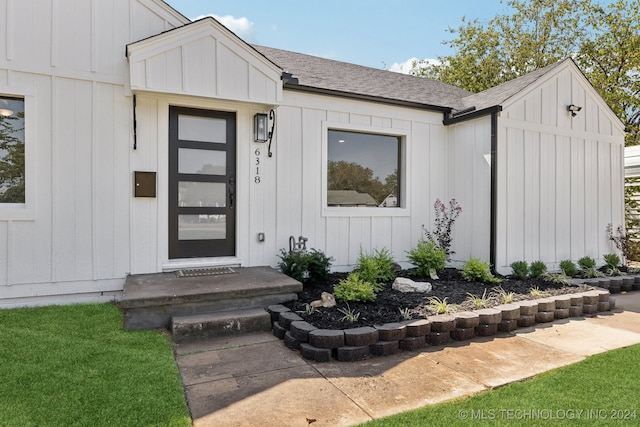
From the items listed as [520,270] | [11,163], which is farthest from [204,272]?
[520,270]

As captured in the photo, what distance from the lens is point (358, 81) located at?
685cm

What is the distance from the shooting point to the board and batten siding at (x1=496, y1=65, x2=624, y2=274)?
240 inches

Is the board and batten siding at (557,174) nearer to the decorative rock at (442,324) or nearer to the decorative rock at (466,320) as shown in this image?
the decorative rock at (466,320)

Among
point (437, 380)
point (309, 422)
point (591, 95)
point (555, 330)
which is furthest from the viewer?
point (591, 95)

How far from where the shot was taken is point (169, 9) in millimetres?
4863

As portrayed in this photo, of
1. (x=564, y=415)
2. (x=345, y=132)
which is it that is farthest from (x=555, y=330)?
(x=345, y=132)

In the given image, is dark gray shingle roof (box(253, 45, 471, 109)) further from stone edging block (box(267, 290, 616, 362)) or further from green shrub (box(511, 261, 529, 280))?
stone edging block (box(267, 290, 616, 362))

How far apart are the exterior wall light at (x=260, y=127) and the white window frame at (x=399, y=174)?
1.02 meters

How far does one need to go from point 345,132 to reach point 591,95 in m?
4.95

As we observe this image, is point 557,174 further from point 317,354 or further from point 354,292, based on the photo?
point 317,354

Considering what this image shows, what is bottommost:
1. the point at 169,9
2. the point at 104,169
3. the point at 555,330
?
the point at 555,330

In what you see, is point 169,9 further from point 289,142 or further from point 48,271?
point 48,271

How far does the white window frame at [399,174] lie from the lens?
5.86 m

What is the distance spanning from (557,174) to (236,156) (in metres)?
5.75
